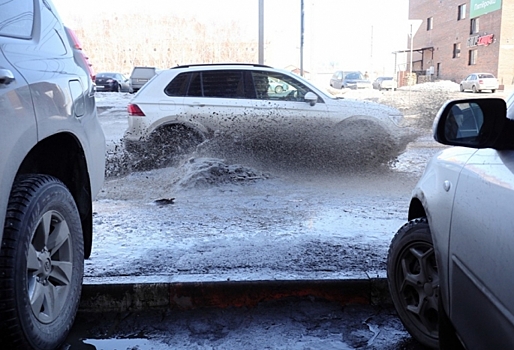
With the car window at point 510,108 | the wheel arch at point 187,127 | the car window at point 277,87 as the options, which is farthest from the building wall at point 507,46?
the car window at point 510,108

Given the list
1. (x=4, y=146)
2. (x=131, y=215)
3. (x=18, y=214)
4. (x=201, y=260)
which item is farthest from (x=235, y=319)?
(x=131, y=215)

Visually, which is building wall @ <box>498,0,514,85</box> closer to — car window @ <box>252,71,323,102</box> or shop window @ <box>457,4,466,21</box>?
shop window @ <box>457,4,466,21</box>

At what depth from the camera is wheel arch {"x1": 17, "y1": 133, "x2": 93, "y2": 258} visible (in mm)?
3061

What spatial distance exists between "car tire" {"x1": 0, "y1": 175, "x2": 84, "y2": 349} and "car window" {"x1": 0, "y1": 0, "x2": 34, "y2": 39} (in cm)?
77

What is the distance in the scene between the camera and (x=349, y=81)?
46812mm

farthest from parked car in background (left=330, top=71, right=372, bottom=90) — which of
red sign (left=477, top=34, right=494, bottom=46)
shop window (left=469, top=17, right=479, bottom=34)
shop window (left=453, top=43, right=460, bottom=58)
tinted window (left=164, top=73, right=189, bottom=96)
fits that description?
tinted window (left=164, top=73, right=189, bottom=96)

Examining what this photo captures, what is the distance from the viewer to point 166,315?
11.7 ft

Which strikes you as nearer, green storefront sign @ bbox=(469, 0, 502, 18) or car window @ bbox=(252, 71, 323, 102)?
car window @ bbox=(252, 71, 323, 102)

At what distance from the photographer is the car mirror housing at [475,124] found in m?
2.03

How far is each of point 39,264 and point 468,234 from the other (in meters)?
2.06

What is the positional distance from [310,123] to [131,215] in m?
3.62

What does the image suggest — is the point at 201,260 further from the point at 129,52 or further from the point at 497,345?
the point at 129,52

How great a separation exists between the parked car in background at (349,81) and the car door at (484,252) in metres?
44.4

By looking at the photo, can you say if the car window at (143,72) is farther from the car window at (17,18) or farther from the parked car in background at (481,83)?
the car window at (17,18)
